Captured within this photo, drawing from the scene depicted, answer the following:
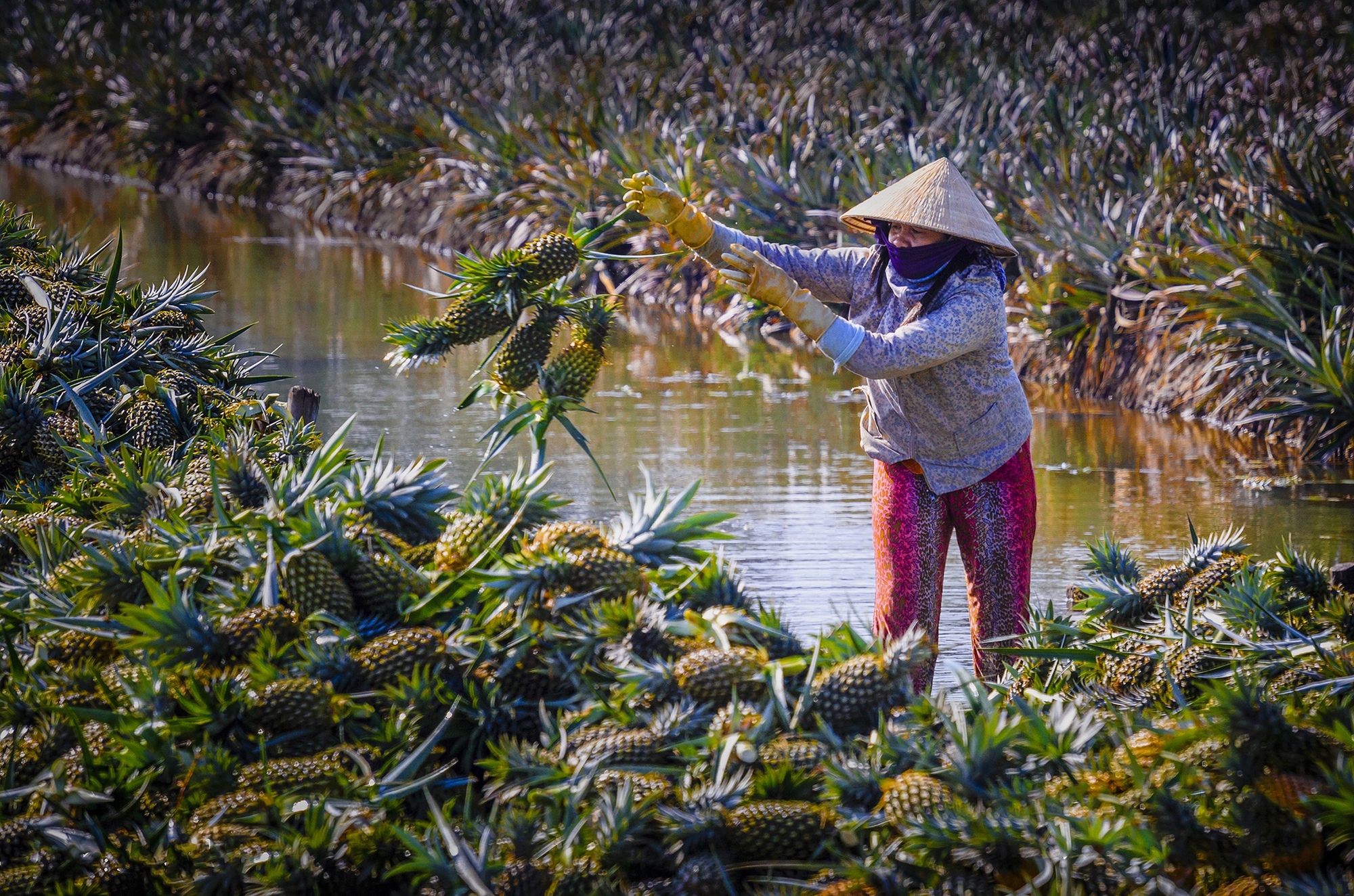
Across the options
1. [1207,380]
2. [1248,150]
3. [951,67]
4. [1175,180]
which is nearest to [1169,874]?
[1207,380]

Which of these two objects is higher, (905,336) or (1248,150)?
(1248,150)

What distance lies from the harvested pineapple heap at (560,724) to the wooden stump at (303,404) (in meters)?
1.36

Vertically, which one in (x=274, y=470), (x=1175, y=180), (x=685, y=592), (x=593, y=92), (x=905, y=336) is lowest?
(x=685, y=592)

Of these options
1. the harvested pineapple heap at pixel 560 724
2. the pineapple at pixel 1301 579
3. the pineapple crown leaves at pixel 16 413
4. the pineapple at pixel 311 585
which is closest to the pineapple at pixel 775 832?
the harvested pineapple heap at pixel 560 724

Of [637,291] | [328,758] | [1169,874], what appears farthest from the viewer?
[637,291]

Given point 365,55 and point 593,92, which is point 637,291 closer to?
point 593,92

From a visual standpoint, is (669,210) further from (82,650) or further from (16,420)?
(82,650)

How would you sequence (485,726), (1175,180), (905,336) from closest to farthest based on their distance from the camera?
(485,726) < (905,336) < (1175,180)

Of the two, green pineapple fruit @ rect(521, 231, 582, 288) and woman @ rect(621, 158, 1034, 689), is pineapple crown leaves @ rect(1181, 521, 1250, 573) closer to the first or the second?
woman @ rect(621, 158, 1034, 689)

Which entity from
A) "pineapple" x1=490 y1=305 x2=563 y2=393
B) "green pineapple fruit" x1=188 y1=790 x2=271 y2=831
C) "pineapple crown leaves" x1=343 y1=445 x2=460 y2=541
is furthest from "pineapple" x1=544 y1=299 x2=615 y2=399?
"green pineapple fruit" x1=188 y1=790 x2=271 y2=831

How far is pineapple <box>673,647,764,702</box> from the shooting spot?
2.41 metres

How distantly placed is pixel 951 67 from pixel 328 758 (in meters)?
A: 14.7

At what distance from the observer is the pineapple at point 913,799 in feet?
7.00

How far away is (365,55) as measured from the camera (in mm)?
20812
